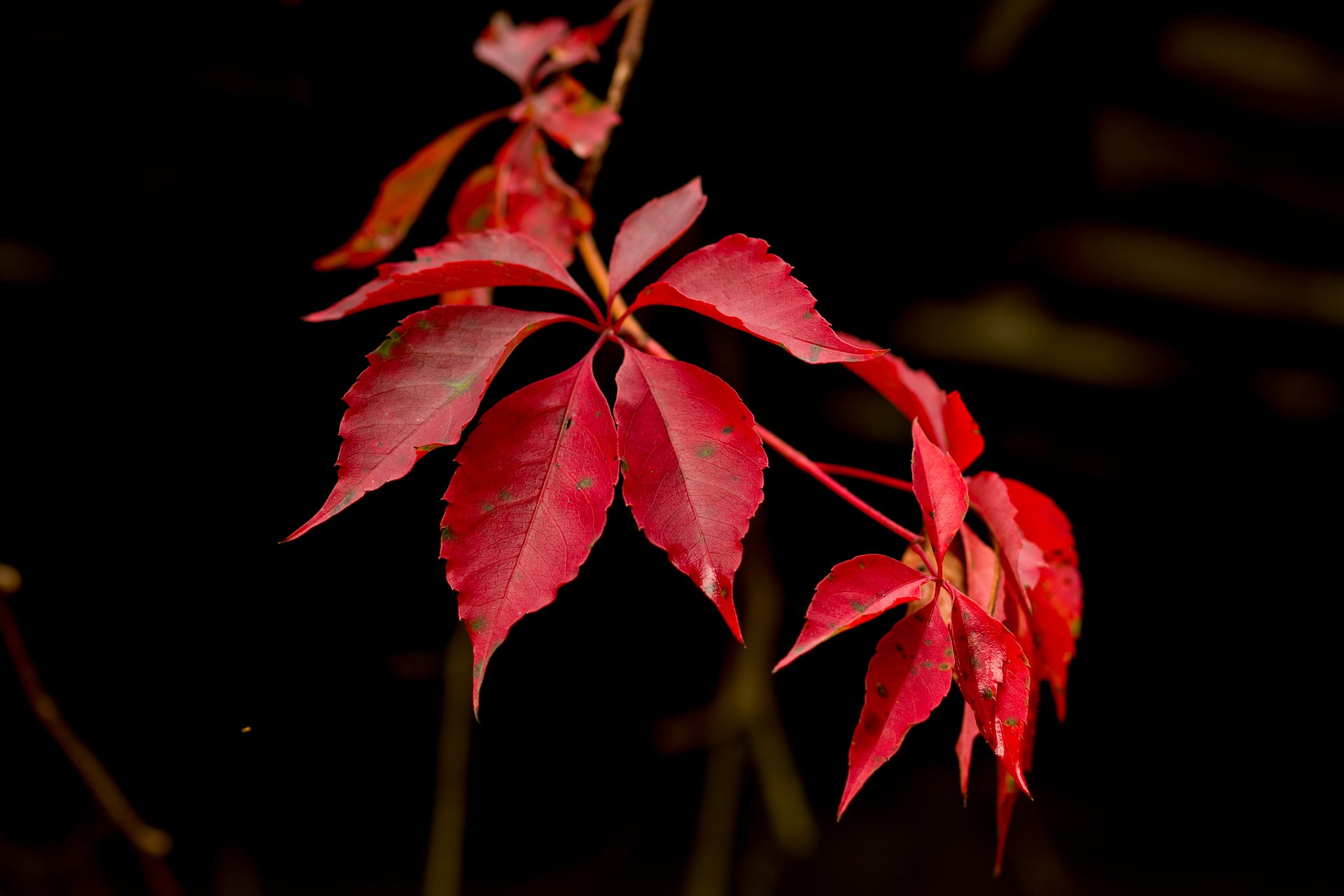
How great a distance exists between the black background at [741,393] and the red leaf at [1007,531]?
503mm

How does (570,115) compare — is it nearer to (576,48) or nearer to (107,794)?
(576,48)

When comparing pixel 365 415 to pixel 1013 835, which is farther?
pixel 1013 835

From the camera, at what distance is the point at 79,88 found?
32.0 inches

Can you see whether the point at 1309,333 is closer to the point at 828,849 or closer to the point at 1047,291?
the point at 1047,291

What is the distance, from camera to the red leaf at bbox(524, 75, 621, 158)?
0.48m

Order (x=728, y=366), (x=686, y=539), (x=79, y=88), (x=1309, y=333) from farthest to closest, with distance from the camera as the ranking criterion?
1. (x=1309, y=333)
2. (x=728, y=366)
3. (x=79, y=88)
4. (x=686, y=539)

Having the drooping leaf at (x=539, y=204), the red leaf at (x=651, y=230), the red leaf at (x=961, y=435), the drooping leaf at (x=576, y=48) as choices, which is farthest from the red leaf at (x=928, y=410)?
the drooping leaf at (x=576, y=48)

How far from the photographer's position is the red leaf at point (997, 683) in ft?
0.91

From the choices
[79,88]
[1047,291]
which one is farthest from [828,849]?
[79,88]

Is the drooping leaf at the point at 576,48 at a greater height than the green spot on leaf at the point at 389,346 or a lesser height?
greater

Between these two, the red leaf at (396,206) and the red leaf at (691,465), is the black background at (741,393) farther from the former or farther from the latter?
the red leaf at (691,465)

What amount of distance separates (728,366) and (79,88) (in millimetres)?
789

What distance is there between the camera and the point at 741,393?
102 cm

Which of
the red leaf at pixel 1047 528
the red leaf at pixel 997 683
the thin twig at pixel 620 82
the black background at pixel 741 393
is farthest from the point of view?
the black background at pixel 741 393
